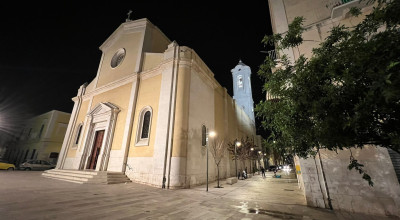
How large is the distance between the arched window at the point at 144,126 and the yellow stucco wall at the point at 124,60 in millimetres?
4933

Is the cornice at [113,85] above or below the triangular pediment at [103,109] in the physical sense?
above

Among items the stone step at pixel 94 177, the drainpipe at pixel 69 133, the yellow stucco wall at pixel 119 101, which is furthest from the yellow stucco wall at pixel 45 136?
the stone step at pixel 94 177

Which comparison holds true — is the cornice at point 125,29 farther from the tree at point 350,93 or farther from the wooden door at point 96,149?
the tree at point 350,93

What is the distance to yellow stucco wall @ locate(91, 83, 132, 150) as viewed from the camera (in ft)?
42.3

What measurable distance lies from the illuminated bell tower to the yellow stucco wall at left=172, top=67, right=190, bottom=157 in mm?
29626

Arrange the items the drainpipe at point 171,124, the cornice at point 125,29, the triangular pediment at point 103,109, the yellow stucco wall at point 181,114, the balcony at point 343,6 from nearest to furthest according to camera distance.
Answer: the balcony at point 343,6
the drainpipe at point 171,124
the yellow stucco wall at point 181,114
the triangular pediment at point 103,109
the cornice at point 125,29

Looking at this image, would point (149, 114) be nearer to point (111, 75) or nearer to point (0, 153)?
point (111, 75)

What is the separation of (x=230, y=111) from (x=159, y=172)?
14.1 m

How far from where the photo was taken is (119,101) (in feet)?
47.8

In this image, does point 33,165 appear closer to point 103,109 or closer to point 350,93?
point 103,109

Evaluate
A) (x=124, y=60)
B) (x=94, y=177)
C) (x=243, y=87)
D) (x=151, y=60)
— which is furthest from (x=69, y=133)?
(x=243, y=87)

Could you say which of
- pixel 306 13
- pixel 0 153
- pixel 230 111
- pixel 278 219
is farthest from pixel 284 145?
pixel 0 153

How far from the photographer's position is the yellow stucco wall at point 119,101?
1291cm

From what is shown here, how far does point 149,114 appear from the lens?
40.9ft
